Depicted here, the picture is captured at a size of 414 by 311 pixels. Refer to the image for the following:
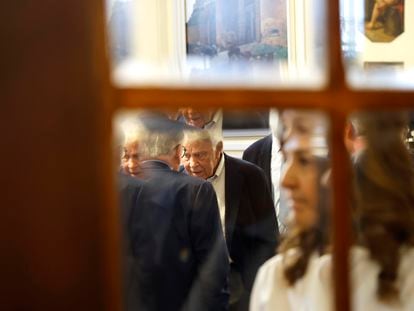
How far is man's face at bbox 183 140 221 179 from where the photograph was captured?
886 mm

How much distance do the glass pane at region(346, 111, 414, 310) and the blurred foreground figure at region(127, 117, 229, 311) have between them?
0.23 m

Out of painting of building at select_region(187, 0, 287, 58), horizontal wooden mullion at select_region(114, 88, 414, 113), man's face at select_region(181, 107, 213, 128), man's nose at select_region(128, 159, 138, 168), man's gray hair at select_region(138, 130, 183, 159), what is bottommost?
man's nose at select_region(128, 159, 138, 168)

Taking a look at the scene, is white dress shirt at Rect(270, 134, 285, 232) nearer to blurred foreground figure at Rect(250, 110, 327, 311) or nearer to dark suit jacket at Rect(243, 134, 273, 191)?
dark suit jacket at Rect(243, 134, 273, 191)

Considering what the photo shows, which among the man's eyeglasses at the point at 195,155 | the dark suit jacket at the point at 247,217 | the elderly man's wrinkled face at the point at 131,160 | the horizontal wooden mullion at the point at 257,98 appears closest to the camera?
the horizontal wooden mullion at the point at 257,98

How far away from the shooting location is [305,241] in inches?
22.3

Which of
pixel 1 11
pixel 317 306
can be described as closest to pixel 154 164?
pixel 317 306

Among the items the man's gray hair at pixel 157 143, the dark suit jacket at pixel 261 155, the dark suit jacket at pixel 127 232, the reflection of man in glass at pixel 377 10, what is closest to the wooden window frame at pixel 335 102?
the dark suit jacket at pixel 127 232

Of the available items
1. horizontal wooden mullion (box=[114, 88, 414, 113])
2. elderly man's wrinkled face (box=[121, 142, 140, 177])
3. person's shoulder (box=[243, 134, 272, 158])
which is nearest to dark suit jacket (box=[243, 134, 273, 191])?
person's shoulder (box=[243, 134, 272, 158])

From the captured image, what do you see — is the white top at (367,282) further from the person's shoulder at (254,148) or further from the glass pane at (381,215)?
the person's shoulder at (254,148)

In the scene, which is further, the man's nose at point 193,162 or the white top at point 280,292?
the man's nose at point 193,162

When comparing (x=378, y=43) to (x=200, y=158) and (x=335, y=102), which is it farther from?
(x=335, y=102)

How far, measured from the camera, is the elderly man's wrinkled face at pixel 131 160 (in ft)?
2.17

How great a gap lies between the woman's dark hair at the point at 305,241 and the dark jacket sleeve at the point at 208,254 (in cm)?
19

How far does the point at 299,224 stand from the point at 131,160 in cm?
25
